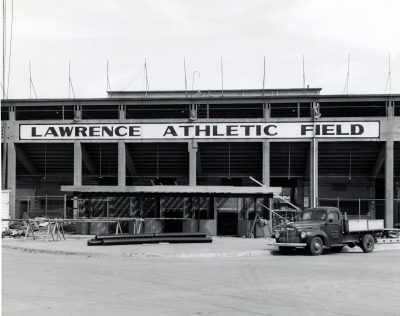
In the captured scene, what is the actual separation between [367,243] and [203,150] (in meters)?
18.5

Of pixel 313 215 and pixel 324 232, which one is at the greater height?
pixel 313 215

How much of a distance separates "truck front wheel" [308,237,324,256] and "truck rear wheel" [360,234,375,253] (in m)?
2.39

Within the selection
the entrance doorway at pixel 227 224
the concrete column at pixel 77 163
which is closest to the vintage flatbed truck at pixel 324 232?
the entrance doorway at pixel 227 224

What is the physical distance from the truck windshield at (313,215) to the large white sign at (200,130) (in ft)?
48.8

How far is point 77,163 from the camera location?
1507 inches

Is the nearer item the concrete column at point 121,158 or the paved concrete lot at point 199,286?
the paved concrete lot at point 199,286

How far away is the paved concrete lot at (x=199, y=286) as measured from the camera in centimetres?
936

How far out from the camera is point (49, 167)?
42250 mm

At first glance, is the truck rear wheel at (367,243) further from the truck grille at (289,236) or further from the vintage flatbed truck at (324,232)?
the truck grille at (289,236)

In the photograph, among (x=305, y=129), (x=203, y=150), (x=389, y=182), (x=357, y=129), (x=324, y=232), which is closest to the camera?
(x=324, y=232)

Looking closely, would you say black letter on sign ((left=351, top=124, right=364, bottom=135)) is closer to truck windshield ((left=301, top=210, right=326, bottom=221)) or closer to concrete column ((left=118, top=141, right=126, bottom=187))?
truck windshield ((left=301, top=210, right=326, bottom=221))

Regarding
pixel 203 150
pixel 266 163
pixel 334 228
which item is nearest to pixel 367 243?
pixel 334 228

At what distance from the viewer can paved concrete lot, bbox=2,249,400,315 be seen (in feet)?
30.7

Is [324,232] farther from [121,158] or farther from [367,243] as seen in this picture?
[121,158]
